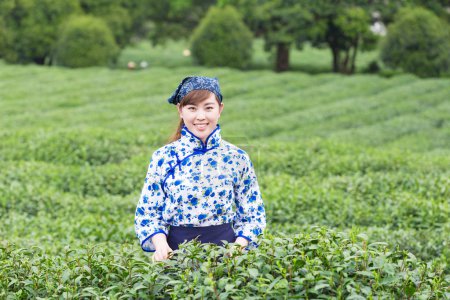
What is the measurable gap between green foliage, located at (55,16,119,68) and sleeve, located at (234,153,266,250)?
26542mm

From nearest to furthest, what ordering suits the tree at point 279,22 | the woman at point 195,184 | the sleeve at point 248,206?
the woman at point 195,184, the sleeve at point 248,206, the tree at point 279,22

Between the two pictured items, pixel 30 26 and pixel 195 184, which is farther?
pixel 30 26

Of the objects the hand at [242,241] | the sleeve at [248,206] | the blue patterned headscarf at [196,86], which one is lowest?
the hand at [242,241]

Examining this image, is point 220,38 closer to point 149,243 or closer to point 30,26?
point 30,26

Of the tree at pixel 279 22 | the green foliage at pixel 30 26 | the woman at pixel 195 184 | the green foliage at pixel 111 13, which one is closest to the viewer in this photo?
the woman at pixel 195 184

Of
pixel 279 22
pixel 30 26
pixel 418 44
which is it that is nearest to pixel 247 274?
pixel 418 44

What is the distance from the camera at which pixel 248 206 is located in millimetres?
4523

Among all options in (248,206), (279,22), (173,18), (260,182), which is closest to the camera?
(248,206)

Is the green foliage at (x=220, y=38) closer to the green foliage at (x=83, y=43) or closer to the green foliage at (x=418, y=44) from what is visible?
the green foliage at (x=83, y=43)

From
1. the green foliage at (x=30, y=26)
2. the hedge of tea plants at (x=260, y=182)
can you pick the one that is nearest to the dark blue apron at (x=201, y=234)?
the hedge of tea plants at (x=260, y=182)

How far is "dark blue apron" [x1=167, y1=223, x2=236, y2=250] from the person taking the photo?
174 inches

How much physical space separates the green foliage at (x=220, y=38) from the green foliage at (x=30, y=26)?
6.39 metres

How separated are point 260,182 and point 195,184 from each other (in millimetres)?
6464

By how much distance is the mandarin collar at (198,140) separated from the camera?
4.42 meters
